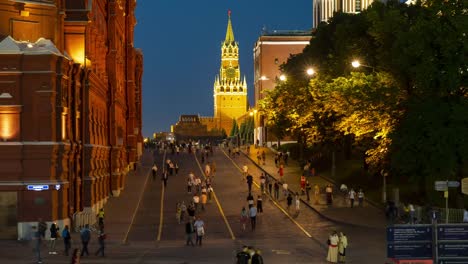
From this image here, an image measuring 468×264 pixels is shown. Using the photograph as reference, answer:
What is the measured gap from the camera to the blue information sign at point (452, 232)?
22875mm

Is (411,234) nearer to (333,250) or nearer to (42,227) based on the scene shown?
(333,250)

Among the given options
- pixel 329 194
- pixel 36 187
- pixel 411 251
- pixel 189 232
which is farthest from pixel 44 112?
pixel 411 251

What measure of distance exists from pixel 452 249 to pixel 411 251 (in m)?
1.04

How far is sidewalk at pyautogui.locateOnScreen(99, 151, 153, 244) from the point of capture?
158 ft

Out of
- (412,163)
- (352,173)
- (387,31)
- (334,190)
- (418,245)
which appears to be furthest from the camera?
(352,173)

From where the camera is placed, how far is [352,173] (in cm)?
7631

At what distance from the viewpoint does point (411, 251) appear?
904 inches

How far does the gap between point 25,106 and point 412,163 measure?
21083 millimetres

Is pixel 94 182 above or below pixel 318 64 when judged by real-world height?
below

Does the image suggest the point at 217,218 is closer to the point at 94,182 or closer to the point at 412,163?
the point at 94,182

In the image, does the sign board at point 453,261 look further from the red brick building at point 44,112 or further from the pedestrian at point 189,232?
the red brick building at point 44,112

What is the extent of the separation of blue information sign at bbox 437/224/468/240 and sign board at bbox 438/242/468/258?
151 mm

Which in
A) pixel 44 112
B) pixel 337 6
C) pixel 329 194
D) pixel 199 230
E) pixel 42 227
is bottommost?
pixel 199 230

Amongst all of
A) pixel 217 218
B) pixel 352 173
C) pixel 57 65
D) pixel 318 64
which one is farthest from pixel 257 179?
Result: pixel 57 65
